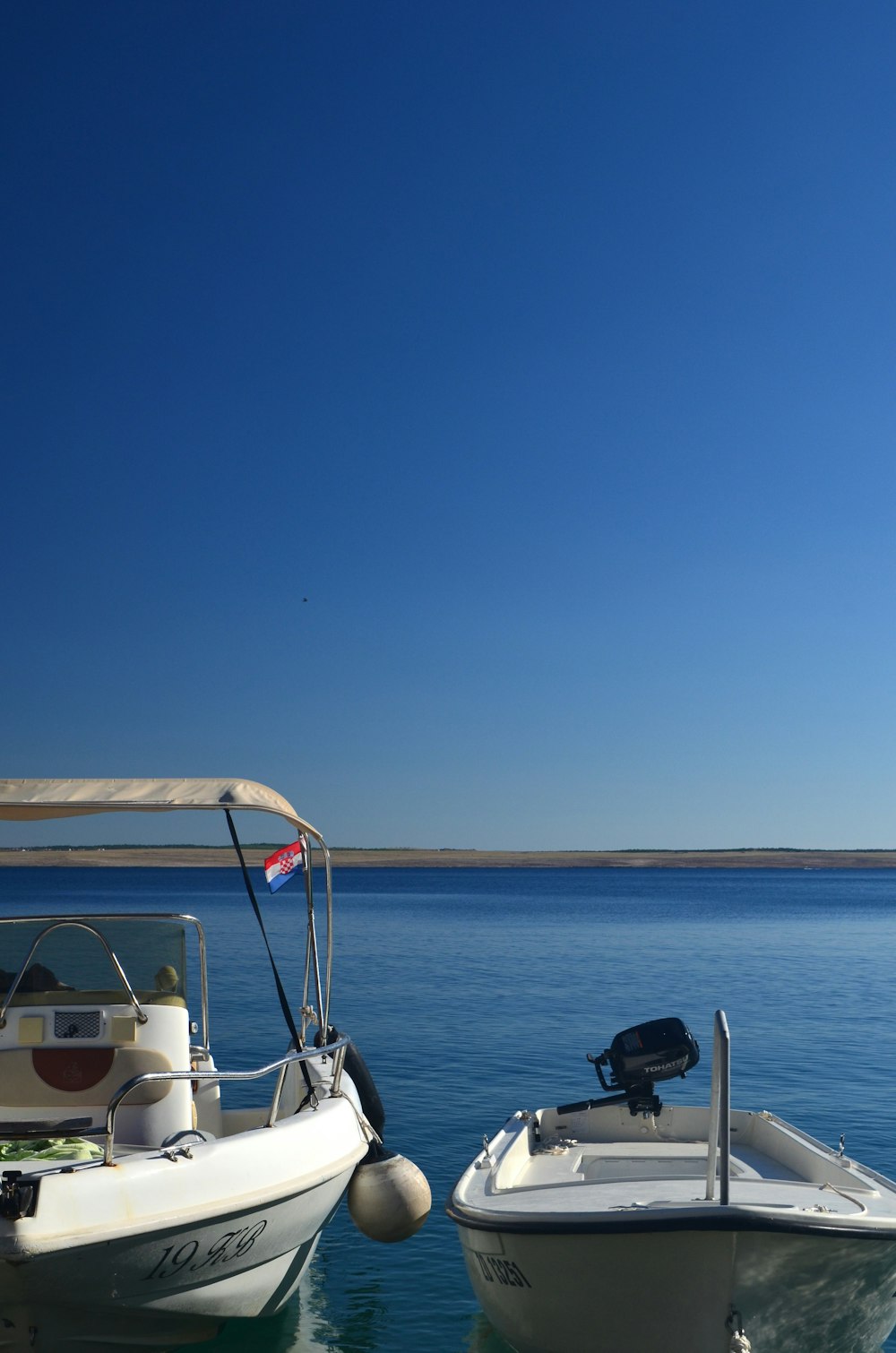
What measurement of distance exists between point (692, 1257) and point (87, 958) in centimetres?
425

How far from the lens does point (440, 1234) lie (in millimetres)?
9586

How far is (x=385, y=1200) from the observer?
7.70 meters

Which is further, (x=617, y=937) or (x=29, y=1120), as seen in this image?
(x=617, y=937)

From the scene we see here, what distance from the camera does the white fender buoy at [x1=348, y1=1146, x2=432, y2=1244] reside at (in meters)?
7.70

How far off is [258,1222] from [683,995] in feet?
65.4

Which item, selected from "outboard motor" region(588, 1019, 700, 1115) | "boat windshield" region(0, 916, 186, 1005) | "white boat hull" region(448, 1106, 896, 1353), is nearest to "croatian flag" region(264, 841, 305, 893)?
"boat windshield" region(0, 916, 186, 1005)

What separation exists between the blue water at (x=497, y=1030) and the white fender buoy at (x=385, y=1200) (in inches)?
29.0

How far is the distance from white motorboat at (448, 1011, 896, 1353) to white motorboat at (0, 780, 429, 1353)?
106 centimetres

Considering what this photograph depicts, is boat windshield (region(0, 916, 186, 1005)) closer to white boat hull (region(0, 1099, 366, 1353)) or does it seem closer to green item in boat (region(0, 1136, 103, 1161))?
green item in boat (region(0, 1136, 103, 1161))

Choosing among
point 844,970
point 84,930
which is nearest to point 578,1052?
point 84,930

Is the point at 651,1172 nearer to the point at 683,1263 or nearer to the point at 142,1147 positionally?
the point at 683,1263

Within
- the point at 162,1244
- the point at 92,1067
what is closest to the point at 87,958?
the point at 92,1067

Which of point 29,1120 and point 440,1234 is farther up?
point 29,1120

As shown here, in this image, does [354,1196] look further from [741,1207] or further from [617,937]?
[617,937]
